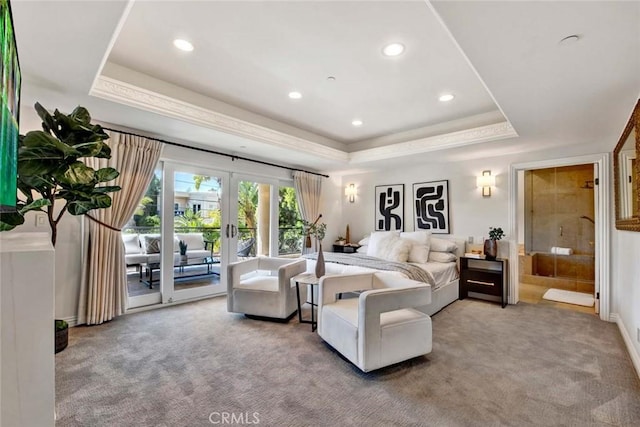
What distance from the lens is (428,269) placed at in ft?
12.4

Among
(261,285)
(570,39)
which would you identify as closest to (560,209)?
(570,39)

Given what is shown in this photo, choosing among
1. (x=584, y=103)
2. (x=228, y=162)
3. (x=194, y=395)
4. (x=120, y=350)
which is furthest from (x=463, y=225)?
(x=120, y=350)

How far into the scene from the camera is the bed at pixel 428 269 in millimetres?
3492

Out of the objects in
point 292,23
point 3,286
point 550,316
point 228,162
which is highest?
point 292,23

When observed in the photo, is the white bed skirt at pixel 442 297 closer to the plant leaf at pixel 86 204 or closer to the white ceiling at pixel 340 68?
the white ceiling at pixel 340 68

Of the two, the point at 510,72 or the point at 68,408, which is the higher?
the point at 510,72

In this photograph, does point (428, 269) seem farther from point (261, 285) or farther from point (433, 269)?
point (261, 285)

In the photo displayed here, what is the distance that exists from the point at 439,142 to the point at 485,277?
208 centimetres

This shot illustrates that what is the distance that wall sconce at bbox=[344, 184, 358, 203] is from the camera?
20.4ft

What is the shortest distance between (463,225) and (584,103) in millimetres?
2531

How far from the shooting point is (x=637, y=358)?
2361 millimetres

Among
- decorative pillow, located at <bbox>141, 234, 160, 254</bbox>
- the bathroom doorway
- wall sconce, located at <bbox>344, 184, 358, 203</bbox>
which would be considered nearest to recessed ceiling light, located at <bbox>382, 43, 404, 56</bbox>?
decorative pillow, located at <bbox>141, 234, 160, 254</bbox>

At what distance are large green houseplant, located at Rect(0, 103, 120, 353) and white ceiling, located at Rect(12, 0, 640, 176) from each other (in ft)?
1.18

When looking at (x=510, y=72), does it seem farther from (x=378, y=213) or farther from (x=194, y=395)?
(x=378, y=213)
